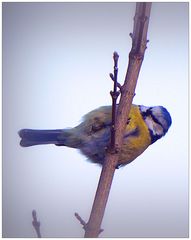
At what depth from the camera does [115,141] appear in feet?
2.18

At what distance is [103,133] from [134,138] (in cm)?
11

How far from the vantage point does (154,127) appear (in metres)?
1.13

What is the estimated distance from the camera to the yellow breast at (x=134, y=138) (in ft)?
3.45

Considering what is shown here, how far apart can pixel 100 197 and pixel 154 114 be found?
51 cm

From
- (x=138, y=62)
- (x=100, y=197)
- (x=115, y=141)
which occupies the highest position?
(x=138, y=62)

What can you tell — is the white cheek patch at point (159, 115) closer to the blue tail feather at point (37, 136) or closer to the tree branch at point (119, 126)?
the blue tail feather at point (37, 136)

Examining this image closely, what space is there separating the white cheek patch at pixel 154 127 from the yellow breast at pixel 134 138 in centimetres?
2

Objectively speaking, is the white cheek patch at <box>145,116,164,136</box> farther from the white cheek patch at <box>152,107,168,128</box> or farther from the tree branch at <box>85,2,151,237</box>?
the tree branch at <box>85,2,151,237</box>

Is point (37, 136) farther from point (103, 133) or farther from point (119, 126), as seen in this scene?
point (119, 126)

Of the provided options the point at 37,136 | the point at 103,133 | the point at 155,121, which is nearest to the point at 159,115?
the point at 155,121

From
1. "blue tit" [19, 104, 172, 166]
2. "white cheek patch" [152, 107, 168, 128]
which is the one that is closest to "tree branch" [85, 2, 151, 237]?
"blue tit" [19, 104, 172, 166]

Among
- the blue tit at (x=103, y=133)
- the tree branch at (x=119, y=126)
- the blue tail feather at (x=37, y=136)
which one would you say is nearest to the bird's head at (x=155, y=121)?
the blue tit at (x=103, y=133)

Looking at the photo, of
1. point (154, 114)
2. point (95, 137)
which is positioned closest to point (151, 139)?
point (154, 114)

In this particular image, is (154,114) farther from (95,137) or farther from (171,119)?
(95,137)
